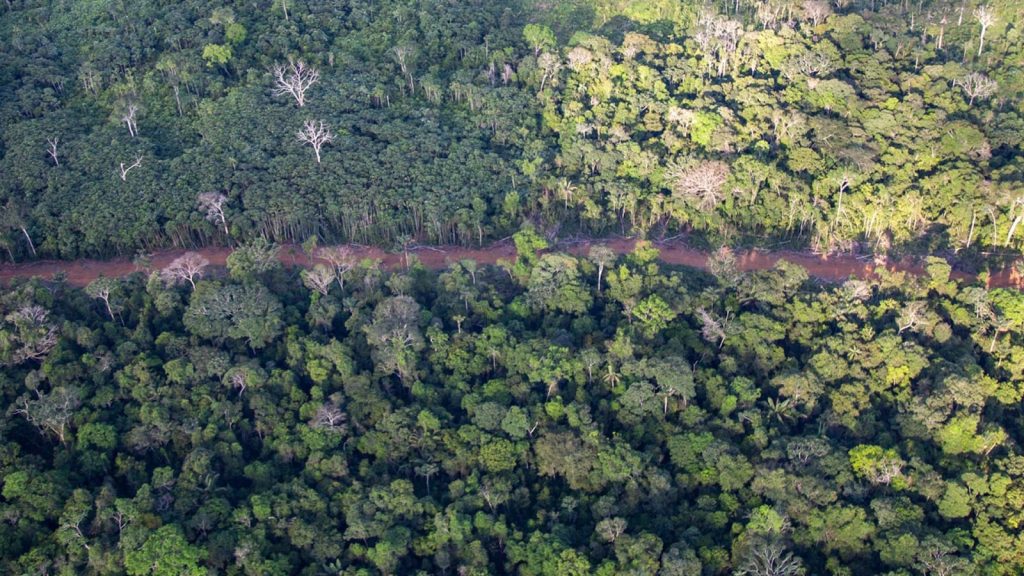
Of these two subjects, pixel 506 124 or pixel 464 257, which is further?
pixel 506 124

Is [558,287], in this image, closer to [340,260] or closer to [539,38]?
[340,260]

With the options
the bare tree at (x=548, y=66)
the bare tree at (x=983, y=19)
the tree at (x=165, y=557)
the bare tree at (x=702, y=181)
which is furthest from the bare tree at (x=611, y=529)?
the bare tree at (x=983, y=19)

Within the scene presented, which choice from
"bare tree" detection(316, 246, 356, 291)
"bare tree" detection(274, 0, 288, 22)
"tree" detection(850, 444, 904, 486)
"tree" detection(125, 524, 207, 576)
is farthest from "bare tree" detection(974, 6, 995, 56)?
"tree" detection(125, 524, 207, 576)

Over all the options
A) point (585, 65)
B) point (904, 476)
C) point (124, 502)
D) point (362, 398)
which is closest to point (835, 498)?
point (904, 476)

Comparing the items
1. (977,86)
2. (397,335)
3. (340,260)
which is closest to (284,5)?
(340,260)

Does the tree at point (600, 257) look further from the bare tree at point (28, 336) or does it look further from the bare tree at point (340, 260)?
the bare tree at point (28, 336)

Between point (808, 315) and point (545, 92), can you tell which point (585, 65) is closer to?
point (545, 92)

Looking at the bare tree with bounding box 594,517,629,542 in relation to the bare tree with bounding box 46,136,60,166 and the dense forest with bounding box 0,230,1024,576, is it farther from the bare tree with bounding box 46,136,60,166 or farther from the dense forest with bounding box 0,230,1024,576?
the bare tree with bounding box 46,136,60,166
